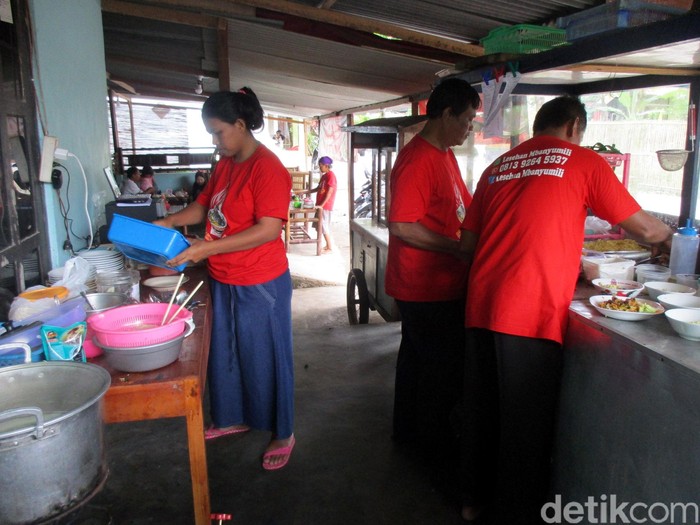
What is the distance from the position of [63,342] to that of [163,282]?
107 centimetres

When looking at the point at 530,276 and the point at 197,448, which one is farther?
the point at 530,276

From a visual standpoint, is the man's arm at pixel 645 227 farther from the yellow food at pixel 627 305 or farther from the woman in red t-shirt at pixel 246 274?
the woman in red t-shirt at pixel 246 274

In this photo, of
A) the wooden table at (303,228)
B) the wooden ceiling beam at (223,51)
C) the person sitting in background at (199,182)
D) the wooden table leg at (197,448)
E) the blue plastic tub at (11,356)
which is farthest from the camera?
the wooden table at (303,228)

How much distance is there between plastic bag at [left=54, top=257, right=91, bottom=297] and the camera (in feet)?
7.22

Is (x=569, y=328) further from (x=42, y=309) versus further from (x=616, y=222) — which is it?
(x=42, y=309)

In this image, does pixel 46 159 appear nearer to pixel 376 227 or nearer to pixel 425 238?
pixel 425 238

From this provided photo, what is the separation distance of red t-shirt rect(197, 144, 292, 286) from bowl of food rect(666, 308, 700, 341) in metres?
1.52

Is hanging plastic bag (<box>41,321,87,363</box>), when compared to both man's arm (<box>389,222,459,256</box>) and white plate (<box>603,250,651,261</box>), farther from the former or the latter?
white plate (<box>603,250,651,261</box>)

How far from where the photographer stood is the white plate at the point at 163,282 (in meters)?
2.47

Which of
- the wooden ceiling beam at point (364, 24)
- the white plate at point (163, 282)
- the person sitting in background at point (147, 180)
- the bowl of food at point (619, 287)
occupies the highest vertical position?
the wooden ceiling beam at point (364, 24)

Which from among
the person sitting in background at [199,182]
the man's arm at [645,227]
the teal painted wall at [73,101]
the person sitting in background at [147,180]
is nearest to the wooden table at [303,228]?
the person sitting in background at [199,182]

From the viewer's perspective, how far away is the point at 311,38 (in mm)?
4375

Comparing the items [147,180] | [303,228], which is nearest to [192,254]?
[147,180]

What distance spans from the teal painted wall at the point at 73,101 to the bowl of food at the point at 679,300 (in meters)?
→ 2.81
